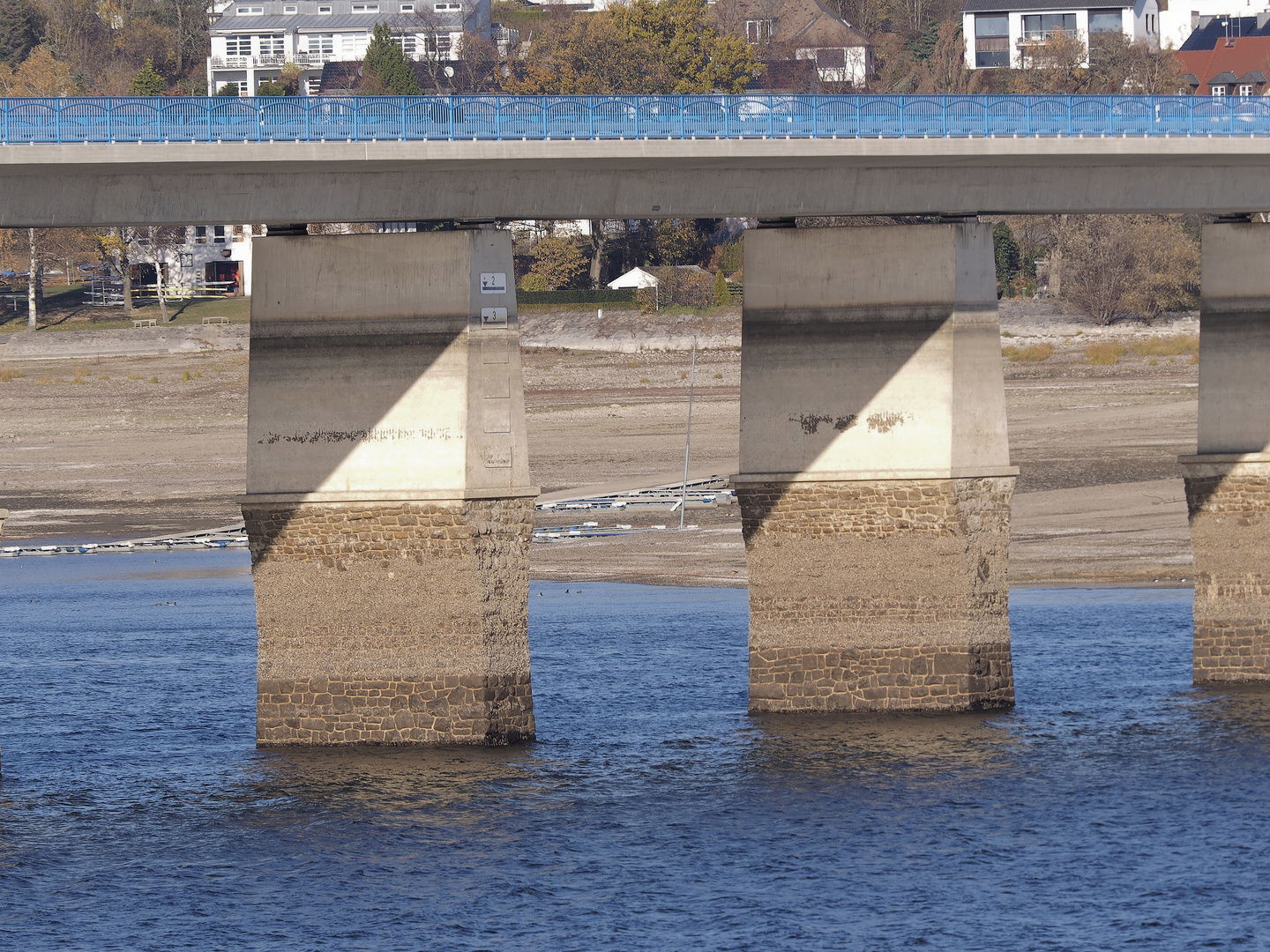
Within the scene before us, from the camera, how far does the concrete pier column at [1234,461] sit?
1576 inches

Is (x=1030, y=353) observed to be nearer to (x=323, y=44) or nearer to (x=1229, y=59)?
(x=1229, y=59)

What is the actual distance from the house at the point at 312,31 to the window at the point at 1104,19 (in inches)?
1833

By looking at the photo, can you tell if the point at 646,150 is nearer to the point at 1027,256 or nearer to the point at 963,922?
the point at 963,922

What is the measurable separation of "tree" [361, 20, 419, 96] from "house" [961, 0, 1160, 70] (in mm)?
44287

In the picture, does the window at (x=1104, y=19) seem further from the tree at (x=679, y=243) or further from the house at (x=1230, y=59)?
the tree at (x=679, y=243)

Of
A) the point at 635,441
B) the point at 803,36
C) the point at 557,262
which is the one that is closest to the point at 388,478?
the point at 635,441

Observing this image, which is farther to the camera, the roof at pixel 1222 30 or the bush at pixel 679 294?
the roof at pixel 1222 30

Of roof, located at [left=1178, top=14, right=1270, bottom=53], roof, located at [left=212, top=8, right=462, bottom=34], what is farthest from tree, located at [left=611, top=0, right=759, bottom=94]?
roof, located at [left=1178, top=14, right=1270, bottom=53]

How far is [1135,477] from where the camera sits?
6612cm

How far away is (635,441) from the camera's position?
7756cm

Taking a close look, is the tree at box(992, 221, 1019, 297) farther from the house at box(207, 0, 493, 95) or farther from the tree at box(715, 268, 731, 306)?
the house at box(207, 0, 493, 95)

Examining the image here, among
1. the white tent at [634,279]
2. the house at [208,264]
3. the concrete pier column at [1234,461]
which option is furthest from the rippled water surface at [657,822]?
the house at [208,264]

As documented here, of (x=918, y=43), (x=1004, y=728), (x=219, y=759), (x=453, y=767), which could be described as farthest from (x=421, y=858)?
(x=918, y=43)

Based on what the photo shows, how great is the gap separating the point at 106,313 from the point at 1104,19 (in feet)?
254
